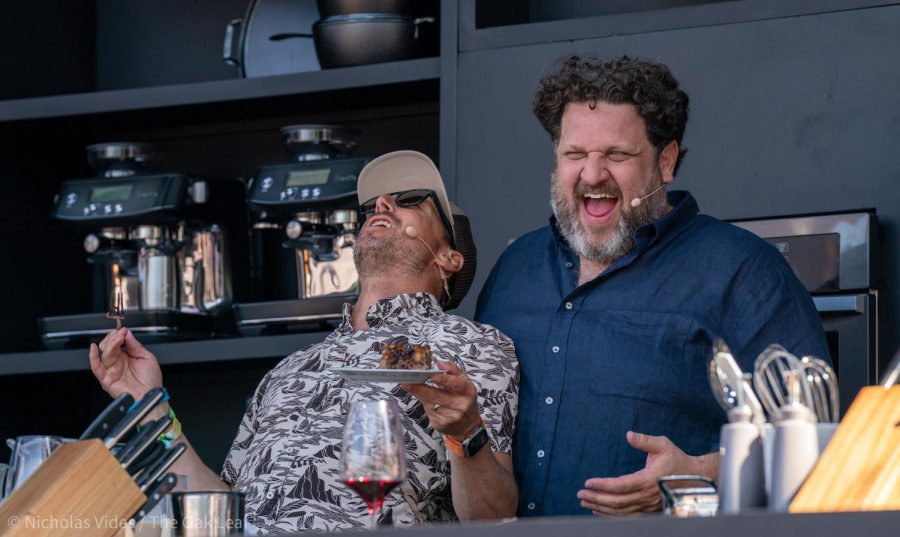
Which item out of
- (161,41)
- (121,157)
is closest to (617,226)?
(121,157)

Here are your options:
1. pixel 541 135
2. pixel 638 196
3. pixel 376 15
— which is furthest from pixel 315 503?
pixel 376 15

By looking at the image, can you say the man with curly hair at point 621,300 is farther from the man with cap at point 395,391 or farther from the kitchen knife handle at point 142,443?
the kitchen knife handle at point 142,443

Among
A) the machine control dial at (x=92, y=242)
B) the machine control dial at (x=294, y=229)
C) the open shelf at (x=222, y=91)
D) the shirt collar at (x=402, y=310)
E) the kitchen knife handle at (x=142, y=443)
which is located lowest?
the kitchen knife handle at (x=142, y=443)

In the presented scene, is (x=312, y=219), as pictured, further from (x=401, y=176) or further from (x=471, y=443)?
(x=471, y=443)

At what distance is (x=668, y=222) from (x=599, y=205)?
133mm

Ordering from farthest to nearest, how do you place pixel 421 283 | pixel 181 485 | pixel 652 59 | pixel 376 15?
1. pixel 376 15
2. pixel 652 59
3. pixel 421 283
4. pixel 181 485

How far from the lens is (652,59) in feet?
9.89

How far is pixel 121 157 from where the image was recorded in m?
3.64

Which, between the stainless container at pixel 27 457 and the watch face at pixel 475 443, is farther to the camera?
the watch face at pixel 475 443

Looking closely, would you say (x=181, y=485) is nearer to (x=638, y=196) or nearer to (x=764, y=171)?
(x=638, y=196)

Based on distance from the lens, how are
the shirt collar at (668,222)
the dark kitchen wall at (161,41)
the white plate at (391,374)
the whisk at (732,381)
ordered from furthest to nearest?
the dark kitchen wall at (161,41)
the shirt collar at (668,222)
the white plate at (391,374)
the whisk at (732,381)

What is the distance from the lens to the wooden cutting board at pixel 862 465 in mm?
1341

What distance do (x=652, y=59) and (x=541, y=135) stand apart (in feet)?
0.94

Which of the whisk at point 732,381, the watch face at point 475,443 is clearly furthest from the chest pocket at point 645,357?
the whisk at point 732,381
